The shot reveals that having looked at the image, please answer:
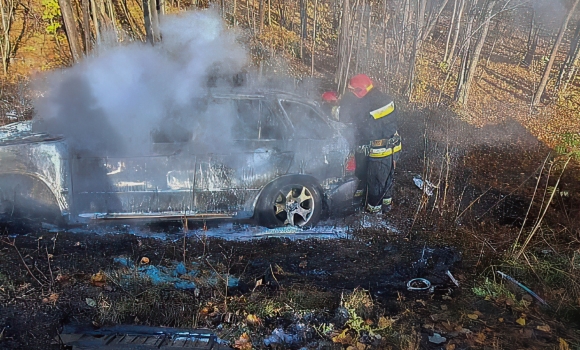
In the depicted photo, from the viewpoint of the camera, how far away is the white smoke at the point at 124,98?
509 centimetres

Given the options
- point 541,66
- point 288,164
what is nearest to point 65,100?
→ point 288,164

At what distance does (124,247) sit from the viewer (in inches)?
194

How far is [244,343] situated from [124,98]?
3.43 metres

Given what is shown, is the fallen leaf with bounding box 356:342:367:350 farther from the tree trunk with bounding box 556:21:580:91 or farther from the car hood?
the tree trunk with bounding box 556:21:580:91

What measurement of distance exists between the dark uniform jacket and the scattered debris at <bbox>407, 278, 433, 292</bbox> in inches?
79.5

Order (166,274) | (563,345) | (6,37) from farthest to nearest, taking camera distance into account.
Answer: (6,37), (166,274), (563,345)

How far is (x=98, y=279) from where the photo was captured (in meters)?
4.07

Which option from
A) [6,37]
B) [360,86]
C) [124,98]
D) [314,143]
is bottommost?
[314,143]

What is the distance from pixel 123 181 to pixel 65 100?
55.8 inches

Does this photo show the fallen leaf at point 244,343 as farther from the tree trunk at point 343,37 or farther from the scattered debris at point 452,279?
the tree trunk at point 343,37

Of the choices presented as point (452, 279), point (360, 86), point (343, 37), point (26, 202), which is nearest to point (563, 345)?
point (452, 279)

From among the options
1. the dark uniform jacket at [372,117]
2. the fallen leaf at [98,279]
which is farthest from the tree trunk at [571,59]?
the fallen leaf at [98,279]

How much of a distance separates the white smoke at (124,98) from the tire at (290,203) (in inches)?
39.5

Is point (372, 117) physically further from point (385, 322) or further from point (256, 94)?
point (385, 322)
